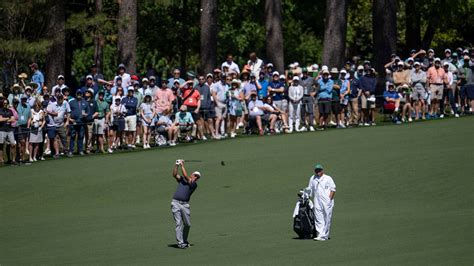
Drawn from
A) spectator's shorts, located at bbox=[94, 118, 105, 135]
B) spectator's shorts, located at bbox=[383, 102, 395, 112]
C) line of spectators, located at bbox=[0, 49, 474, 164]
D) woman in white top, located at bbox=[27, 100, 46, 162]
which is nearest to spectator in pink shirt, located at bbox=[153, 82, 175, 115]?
line of spectators, located at bbox=[0, 49, 474, 164]

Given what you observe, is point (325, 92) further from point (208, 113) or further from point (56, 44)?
point (56, 44)

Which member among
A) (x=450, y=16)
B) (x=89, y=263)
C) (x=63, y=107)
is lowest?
(x=89, y=263)

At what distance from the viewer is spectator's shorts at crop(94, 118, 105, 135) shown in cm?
3709

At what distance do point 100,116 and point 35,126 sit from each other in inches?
93.9

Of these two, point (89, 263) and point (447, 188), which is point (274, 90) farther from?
point (89, 263)

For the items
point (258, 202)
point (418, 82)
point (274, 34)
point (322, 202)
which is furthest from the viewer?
point (274, 34)

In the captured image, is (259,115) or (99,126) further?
(259,115)

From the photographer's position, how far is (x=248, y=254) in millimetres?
24438

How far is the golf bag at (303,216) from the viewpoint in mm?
25500

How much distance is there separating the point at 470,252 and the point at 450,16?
3844 centimetres

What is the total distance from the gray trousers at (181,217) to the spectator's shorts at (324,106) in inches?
635

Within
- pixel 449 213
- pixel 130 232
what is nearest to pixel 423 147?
pixel 449 213

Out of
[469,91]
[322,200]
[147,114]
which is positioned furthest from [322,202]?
[469,91]

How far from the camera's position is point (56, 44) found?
136ft
